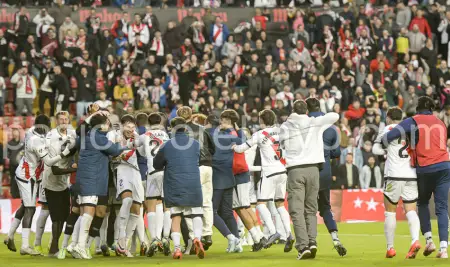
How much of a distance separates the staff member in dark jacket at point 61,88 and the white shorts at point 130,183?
13665mm

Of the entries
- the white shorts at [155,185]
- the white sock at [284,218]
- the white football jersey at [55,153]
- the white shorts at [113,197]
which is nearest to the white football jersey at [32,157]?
the white football jersey at [55,153]

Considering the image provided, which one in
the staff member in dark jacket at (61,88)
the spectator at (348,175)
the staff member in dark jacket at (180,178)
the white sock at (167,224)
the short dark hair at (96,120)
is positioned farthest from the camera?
the staff member in dark jacket at (61,88)

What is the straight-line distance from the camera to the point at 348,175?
2891 cm

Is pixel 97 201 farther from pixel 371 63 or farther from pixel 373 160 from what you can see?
pixel 371 63

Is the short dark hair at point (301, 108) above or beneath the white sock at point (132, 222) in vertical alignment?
above

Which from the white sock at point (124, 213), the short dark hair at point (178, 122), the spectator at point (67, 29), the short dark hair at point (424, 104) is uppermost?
the spectator at point (67, 29)

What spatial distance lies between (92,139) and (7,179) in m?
11.8

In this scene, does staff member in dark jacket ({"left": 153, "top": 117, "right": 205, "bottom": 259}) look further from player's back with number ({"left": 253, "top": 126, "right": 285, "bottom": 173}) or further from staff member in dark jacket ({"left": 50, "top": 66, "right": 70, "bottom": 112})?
staff member in dark jacket ({"left": 50, "top": 66, "right": 70, "bottom": 112})

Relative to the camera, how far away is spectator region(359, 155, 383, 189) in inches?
1140

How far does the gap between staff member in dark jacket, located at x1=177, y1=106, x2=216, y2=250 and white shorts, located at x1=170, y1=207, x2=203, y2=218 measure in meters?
0.96

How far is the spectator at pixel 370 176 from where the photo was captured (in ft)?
95.0

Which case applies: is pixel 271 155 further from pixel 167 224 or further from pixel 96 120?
pixel 96 120

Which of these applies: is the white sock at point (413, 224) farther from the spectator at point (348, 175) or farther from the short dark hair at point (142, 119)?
the spectator at point (348, 175)

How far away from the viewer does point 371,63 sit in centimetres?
3447
